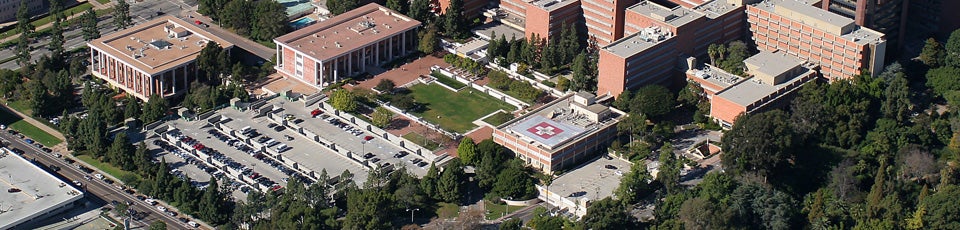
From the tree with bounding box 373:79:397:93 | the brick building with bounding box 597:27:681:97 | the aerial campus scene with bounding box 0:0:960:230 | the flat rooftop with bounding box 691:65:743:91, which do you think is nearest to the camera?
the aerial campus scene with bounding box 0:0:960:230

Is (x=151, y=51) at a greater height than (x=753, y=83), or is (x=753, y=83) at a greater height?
(x=753, y=83)

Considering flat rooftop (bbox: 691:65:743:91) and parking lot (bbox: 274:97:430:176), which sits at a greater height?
flat rooftop (bbox: 691:65:743:91)

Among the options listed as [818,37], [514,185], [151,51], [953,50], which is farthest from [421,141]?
[953,50]

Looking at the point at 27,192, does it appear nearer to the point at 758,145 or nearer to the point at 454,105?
the point at 454,105

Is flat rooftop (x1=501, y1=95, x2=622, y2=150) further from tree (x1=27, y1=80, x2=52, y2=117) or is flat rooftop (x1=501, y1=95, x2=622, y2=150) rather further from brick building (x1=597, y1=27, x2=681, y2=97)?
tree (x1=27, y1=80, x2=52, y2=117)

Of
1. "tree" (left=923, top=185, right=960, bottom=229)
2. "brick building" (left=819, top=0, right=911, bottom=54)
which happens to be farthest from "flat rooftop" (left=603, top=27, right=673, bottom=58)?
A: "tree" (left=923, top=185, right=960, bottom=229)

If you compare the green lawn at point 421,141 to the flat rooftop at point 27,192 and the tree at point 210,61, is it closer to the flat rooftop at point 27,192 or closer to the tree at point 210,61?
the tree at point 210,61
